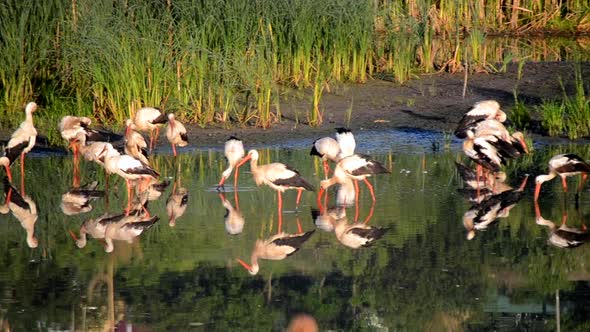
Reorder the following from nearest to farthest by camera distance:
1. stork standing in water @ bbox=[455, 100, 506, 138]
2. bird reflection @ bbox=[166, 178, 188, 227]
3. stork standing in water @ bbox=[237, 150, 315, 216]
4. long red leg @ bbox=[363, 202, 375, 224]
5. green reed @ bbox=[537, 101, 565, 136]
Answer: long red leg @ bbox=[363, 202, 375, 224], bird reflection @ bbox=[166, 178, 188, 227], stork standing in water @ bbox=[237, 150, 315, 216], stork standing in water @ bbox=[455, 100, 506, 138], green reed @ bbox=[537, 101, 565, 136]

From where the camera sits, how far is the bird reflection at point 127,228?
9969 millimetres

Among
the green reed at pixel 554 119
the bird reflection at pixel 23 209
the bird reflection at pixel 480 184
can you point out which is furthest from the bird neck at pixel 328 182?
the green reed at pixel 554 119

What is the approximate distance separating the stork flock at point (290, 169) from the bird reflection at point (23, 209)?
42mm

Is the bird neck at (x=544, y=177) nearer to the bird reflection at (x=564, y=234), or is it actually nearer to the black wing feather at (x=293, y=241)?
the bird reflection at (x=564, y=234)

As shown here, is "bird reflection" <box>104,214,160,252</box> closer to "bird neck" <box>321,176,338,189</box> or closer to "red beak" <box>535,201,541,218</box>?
"bird neck" <box>321,176,338,189</box>

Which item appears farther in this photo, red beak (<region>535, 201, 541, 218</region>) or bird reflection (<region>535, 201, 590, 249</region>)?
red beak (<region>535, 201, 541, 218</region>)

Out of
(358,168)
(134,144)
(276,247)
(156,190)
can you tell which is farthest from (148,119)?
(276,247)

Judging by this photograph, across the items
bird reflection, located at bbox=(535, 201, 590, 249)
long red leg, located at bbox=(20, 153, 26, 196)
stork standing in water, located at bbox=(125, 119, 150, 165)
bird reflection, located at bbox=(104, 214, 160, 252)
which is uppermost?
bird reflection, located at bbox=(535, 201, 590, 249)

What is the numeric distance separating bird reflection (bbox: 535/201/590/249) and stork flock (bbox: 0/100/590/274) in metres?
0.55

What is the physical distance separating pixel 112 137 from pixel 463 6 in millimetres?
10926

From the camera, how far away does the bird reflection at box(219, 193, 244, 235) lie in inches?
403

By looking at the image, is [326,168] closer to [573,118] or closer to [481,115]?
[481,115]

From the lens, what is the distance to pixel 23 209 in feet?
37.3

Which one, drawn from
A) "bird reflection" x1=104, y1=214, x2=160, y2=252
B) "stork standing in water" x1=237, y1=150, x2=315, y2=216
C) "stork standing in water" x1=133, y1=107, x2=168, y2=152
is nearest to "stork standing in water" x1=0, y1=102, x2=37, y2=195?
"stork standing in water" x1=133, y1=107, x2=168, y2=152
